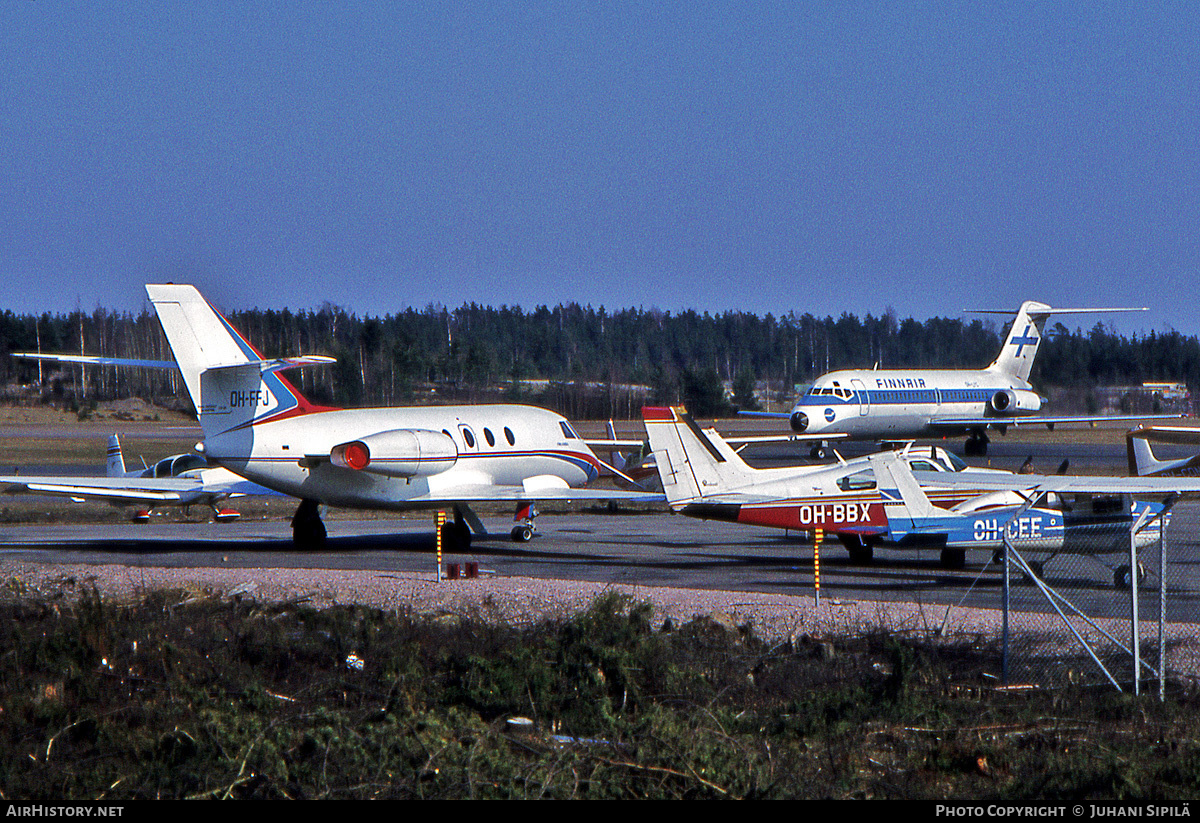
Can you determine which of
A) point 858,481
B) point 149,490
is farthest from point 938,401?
point 149,490

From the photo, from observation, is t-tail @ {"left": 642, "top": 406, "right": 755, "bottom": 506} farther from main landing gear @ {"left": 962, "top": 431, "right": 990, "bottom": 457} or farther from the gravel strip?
main landing gear @ {"left": 962, "top": 431, "right": 990, "bottom": 457}

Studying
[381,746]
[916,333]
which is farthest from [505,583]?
[916,333]

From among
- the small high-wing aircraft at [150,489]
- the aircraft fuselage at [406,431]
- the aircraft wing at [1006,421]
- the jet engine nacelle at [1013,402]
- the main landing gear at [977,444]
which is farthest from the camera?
the jet engine nacelle at [1013,402]

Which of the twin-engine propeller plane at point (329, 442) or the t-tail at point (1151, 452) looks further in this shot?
the t-tail at point (1151, 452)

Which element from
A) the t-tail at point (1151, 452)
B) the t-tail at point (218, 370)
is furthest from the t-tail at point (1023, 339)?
the t-tail at point (218, 370)

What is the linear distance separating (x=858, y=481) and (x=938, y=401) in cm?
3535

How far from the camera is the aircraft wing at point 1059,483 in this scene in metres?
17.1

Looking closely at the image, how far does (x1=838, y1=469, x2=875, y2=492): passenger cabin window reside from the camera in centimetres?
1975

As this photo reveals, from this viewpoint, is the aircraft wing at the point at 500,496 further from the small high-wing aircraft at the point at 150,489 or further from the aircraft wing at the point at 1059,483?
the aircraft wing at the point at 1059,483

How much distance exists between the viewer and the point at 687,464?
780 inches

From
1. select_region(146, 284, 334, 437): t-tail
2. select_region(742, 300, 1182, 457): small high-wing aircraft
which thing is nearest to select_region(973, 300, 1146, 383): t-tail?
select_region(742, 300, 1182, 457): small high-wing aircraft

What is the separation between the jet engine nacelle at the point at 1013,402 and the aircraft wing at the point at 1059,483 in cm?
3669

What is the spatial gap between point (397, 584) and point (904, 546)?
8.59m

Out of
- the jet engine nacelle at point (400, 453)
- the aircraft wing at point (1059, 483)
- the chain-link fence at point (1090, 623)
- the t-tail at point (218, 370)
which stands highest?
the t-tail at point (218, 370)
